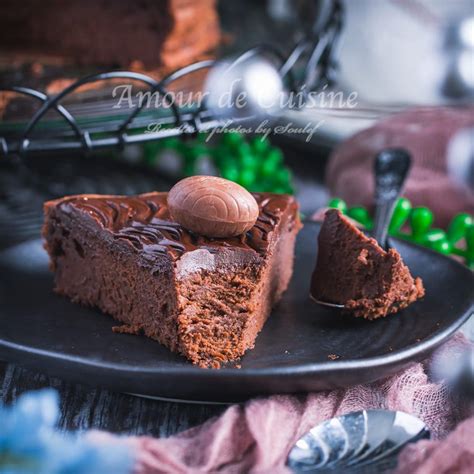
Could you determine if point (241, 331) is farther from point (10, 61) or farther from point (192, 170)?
point (10, 61)

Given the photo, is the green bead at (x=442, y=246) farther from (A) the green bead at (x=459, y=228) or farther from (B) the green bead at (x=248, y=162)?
(B) the green bead at (x=248, y=162)

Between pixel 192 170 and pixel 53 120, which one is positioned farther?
pixel 192 170

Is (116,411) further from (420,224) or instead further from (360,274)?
(420,224)

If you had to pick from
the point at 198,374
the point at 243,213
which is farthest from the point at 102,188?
the point at 198,374

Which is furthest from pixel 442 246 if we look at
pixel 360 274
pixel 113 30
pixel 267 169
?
pixel 113 30

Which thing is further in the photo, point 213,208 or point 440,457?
A: point 213,208

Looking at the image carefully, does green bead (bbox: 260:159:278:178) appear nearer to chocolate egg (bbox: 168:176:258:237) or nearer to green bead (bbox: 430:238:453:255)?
green bead (bbox: 430:238:453:255)
